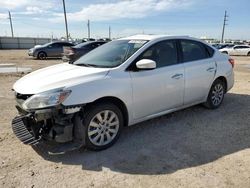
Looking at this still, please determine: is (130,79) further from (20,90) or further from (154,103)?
(20,90)

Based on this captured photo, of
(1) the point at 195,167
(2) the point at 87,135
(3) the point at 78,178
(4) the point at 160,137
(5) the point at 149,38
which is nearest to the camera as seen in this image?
(3) the point at 78,178

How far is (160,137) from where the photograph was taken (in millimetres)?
4574

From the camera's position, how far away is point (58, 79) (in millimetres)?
3883

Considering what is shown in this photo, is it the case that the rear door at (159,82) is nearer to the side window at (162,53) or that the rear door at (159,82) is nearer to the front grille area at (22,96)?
the side window at (162,53)

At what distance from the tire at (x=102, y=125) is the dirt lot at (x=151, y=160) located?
136 mm

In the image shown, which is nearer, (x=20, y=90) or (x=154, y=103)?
(x=20, y=90)

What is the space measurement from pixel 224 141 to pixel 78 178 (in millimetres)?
2484

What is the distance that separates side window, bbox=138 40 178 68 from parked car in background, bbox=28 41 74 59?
18.0 meters

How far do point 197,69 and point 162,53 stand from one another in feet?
3.11

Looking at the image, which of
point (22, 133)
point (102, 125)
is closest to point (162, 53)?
point (102, 125)

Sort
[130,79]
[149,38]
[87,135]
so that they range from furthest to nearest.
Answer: [149,38] → [130,79] → [87,135]

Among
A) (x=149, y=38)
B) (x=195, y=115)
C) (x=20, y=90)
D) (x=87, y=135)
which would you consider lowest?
(x=195, y=115)

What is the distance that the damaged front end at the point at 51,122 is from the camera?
11.7ft

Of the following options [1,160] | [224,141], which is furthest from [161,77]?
[1,160]
